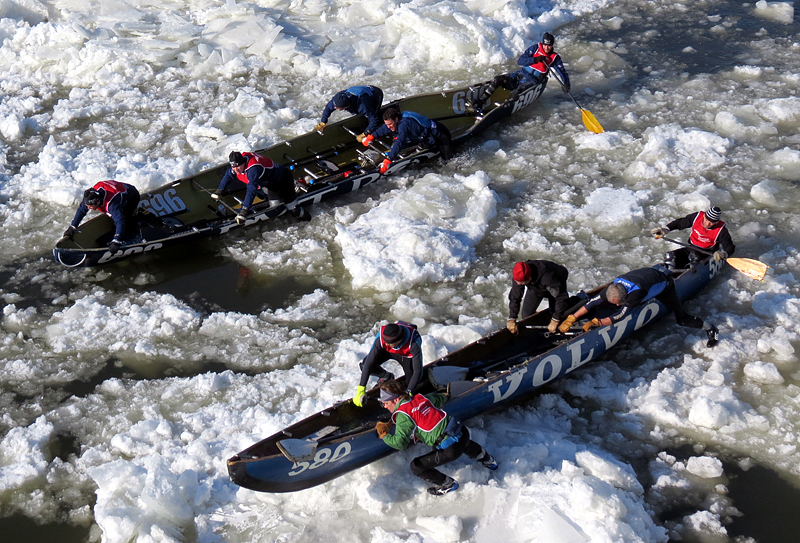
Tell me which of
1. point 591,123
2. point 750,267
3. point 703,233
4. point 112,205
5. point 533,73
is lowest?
point 591,123

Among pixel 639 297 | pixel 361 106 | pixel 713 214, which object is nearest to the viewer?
pixel 639 297

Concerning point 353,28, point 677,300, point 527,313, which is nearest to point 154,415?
point 527,313

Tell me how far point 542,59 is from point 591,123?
5.26 ft

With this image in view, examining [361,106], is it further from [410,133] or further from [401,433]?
[401,433]

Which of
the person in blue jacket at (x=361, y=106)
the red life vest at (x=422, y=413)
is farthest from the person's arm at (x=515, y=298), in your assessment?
the person in blue jacket at (x=361, y=106)

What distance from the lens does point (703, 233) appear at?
334 inches

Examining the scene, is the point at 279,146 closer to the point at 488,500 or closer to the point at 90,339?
the point at 90,339

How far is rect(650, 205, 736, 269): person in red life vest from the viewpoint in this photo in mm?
8320

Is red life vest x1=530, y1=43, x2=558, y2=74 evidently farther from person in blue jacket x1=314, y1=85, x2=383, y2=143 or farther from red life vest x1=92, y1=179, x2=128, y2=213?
red life vest x1=92, y1=179, x2=128, y2=213

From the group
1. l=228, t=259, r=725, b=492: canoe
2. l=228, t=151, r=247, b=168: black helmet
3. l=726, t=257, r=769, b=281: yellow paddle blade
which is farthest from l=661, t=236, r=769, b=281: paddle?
l=228, t=151, r=247, b=168: black helmet

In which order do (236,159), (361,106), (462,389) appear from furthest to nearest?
(361,106)
(236,159)
(462,389)

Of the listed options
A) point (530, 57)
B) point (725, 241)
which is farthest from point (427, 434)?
point (530, 57)

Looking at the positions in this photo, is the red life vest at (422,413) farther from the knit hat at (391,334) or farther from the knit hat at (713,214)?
the knit hat at (713,214)

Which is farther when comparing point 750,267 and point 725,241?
point 725,241
